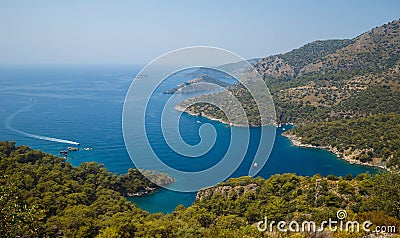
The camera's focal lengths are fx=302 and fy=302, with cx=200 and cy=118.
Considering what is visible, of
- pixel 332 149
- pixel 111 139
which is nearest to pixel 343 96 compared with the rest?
pixel 332 149

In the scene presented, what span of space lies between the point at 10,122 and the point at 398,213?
39.0m

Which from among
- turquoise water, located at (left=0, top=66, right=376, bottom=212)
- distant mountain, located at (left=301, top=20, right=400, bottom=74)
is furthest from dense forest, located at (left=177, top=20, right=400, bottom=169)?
turquoise water, located at (left=0, top=66, right=376, bottom=212)

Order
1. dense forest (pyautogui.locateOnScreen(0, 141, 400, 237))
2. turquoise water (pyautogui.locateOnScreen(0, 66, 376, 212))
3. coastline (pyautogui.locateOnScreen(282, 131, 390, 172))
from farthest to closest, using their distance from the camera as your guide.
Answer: coastline (pyautogui.locateOnScreen(282, 131, 390, 172))
turquoise water (pyautogui.locateOnScreen(0, 66, 376, 212))
dense forest (pyautogui.locateOnScreen(0, 141, 400, 237))

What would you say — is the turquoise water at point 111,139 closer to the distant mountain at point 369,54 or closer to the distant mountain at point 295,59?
the distant mountain at point 369,54

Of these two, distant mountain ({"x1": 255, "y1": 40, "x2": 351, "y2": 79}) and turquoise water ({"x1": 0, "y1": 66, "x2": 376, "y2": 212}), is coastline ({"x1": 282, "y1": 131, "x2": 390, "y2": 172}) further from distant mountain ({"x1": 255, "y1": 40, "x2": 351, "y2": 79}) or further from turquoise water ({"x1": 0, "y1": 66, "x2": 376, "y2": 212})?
distant mountain ({"x1": 255, "y1": 40, "x2": 351, "y2": 79})

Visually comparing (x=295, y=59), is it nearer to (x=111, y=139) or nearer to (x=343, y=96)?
(x=343, y=96)

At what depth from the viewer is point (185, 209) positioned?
519 inches

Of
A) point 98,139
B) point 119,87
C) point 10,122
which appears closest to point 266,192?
point 98,139

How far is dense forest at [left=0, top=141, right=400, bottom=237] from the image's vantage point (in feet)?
21.2

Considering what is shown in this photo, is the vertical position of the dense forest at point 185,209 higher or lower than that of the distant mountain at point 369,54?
lower

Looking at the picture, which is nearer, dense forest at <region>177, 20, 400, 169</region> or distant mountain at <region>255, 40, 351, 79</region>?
dense forest at <region>177, 20, 400, 169</region>

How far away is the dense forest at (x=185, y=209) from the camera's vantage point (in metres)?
6.45

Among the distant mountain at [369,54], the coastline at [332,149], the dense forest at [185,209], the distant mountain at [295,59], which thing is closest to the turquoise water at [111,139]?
the coastline at [332,149]

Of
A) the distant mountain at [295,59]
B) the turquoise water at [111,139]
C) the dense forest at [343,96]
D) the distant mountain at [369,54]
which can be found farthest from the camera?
the distant mountain at [295,59]
